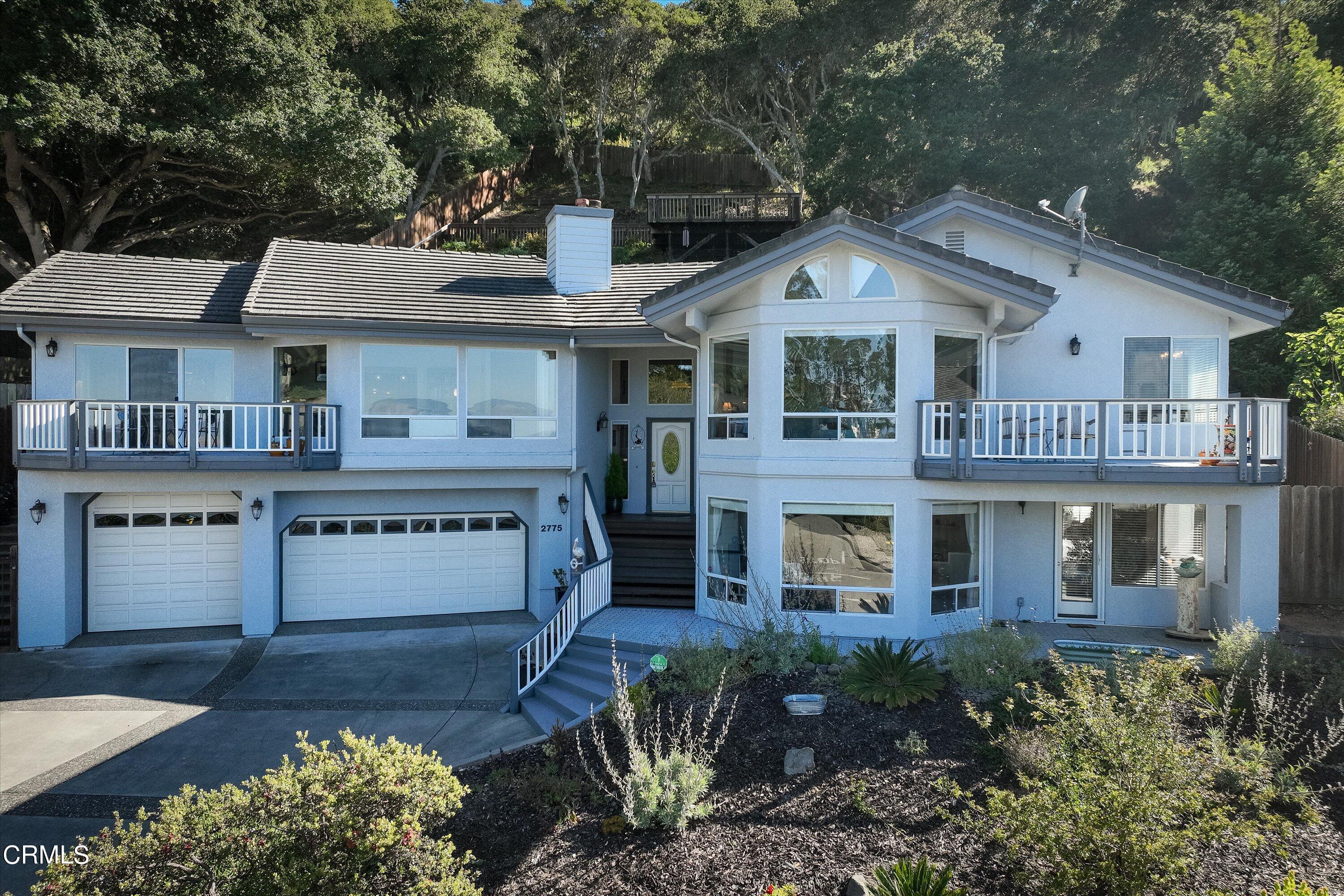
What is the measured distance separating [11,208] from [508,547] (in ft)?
73.5

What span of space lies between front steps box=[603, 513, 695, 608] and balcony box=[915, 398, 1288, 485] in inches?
187

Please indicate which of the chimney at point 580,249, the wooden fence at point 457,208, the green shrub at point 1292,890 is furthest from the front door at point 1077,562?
the wooden fence at point 457,208


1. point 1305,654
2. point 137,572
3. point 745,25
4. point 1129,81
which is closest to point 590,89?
Answer: point 745,25

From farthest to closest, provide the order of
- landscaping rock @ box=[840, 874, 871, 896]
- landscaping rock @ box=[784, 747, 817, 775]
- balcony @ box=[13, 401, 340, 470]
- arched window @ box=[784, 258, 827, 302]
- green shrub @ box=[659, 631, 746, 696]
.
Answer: balcony @ box=[13, 401, 340, 470] < arched window @ box=[784, 258, 827, 302] < green shrub @ box=[659, 631, 746, 696] < landscaping rock @ box=[784, 747, 817, 775] < landscaping rock @ box=[840, 874, 871, 896]

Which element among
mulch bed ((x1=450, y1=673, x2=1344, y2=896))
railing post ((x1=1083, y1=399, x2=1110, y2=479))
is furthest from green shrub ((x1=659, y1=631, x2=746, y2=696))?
railing post ((x1=1083, y1=399, x2=1110, y2=479))

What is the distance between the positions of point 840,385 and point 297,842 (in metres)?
8.74

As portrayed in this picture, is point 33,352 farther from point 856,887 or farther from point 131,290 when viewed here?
point 856,887

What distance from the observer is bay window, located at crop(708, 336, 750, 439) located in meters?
12.3

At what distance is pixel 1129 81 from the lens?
2994cm

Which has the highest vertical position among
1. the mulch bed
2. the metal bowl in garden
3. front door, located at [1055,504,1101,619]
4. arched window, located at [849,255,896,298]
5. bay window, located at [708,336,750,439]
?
arched window, located at [849,255,896,298]

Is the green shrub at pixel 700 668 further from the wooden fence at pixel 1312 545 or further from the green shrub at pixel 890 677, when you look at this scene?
the wooden fence at pixel 1312 545

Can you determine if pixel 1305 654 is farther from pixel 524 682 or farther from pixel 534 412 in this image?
pixel 534 412

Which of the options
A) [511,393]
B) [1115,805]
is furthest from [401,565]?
[1115,805]

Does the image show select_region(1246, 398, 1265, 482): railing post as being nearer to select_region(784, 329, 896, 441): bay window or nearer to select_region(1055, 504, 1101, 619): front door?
select_region(1055, 504, 1101, 619): front door
